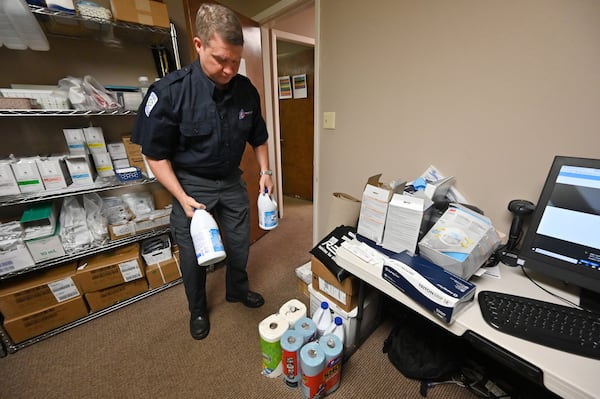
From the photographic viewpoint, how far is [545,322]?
0.67m

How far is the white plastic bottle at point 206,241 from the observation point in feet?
3.00

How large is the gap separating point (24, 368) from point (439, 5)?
2.70 meters

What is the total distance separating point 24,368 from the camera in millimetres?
1231

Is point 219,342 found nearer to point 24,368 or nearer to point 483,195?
point 24,368

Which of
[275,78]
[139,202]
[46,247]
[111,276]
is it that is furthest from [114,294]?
[275,78]

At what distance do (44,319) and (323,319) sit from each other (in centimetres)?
159

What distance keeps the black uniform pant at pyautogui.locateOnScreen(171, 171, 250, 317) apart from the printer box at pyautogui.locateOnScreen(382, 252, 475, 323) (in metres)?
0.85

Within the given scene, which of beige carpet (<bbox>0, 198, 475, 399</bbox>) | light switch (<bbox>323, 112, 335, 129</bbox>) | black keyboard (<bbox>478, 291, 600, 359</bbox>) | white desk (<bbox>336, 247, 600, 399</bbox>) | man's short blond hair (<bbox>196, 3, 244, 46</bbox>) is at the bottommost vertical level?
beige carpet (<bbox>0, 198, 475, 399</bbox>)

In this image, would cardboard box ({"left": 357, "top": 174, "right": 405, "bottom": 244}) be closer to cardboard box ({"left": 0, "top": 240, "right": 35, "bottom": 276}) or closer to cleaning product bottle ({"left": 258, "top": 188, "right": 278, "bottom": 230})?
cleaning product bottle ({"left": 258, "top": 188, "right": 278, "bottom": 230})

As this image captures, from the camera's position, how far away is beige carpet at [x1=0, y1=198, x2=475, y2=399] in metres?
1.12

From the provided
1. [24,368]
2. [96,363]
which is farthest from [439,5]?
[24,368]

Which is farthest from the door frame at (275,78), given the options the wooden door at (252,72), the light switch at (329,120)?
the light switch at (329,120)

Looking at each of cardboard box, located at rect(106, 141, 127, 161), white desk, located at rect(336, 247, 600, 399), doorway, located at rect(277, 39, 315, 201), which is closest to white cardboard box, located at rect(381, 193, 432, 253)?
white desk, located at rect(336, 247, 600, 399)

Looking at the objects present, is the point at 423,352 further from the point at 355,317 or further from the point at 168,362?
the point at 168,362
